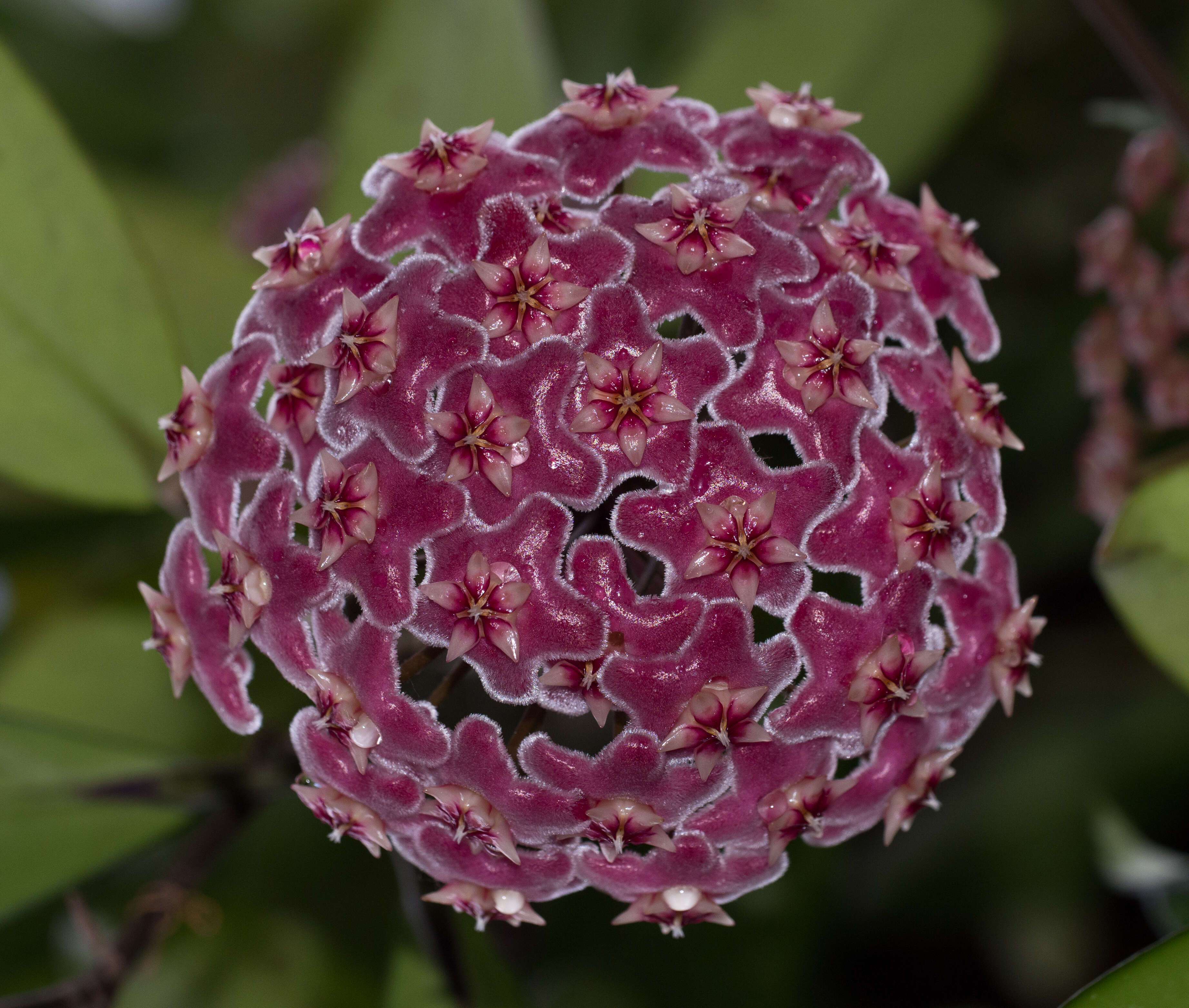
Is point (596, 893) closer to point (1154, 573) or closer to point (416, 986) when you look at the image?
point (416, 986)

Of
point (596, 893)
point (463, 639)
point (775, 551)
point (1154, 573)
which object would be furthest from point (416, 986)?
point (1154, 573)

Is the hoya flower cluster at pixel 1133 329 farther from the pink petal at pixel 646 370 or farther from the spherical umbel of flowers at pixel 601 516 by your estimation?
the pink petal at pixel 646 370

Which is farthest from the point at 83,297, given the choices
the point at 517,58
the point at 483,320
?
the point at 483,320

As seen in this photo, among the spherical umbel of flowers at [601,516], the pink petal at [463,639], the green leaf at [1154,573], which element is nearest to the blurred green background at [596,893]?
the spherical umbel of flowers at [601,516]

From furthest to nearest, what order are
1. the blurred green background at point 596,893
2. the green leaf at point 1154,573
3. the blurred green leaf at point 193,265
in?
the blurred green leaf at point 193,265 < the blurred green background at point 596,893 < the green leaf at point 1154,573

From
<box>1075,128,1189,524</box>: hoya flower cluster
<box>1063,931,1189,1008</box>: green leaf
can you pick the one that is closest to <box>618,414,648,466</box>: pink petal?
<box>1063,931,1189,1008</box>: green leaf

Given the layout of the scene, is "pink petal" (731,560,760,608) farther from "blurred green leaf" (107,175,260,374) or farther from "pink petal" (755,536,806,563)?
"blurred green leaf" (107,175,260,374)
